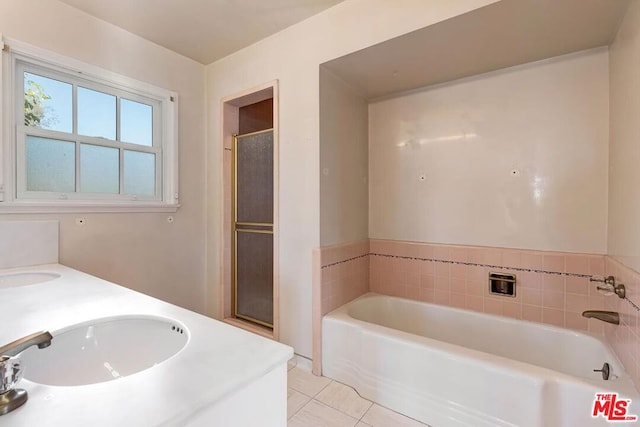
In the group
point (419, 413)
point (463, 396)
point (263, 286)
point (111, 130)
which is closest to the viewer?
point (463, 396)

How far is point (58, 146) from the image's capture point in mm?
1981

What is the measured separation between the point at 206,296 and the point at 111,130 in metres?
1.63

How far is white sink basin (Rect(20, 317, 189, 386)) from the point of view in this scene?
86cm

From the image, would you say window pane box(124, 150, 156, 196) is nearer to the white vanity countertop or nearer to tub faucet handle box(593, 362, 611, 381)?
the white vanity countertop

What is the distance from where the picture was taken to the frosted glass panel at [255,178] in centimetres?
252

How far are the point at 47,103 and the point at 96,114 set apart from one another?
27 cm

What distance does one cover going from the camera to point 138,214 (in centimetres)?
232

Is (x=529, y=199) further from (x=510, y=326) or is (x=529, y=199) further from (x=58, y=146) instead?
(x=58, y=146)

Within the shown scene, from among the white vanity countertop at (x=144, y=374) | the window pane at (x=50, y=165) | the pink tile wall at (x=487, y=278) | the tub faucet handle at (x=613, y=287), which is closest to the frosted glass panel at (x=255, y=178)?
the pink tile wall at (x=487, y=278)

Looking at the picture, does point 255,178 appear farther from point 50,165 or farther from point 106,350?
point 106,350

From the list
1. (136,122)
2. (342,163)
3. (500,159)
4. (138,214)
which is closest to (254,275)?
(138,214)

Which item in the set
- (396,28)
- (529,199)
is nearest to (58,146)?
(396,28)

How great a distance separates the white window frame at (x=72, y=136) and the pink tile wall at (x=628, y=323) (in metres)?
2.96

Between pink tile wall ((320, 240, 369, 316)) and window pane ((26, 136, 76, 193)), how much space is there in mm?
1844
